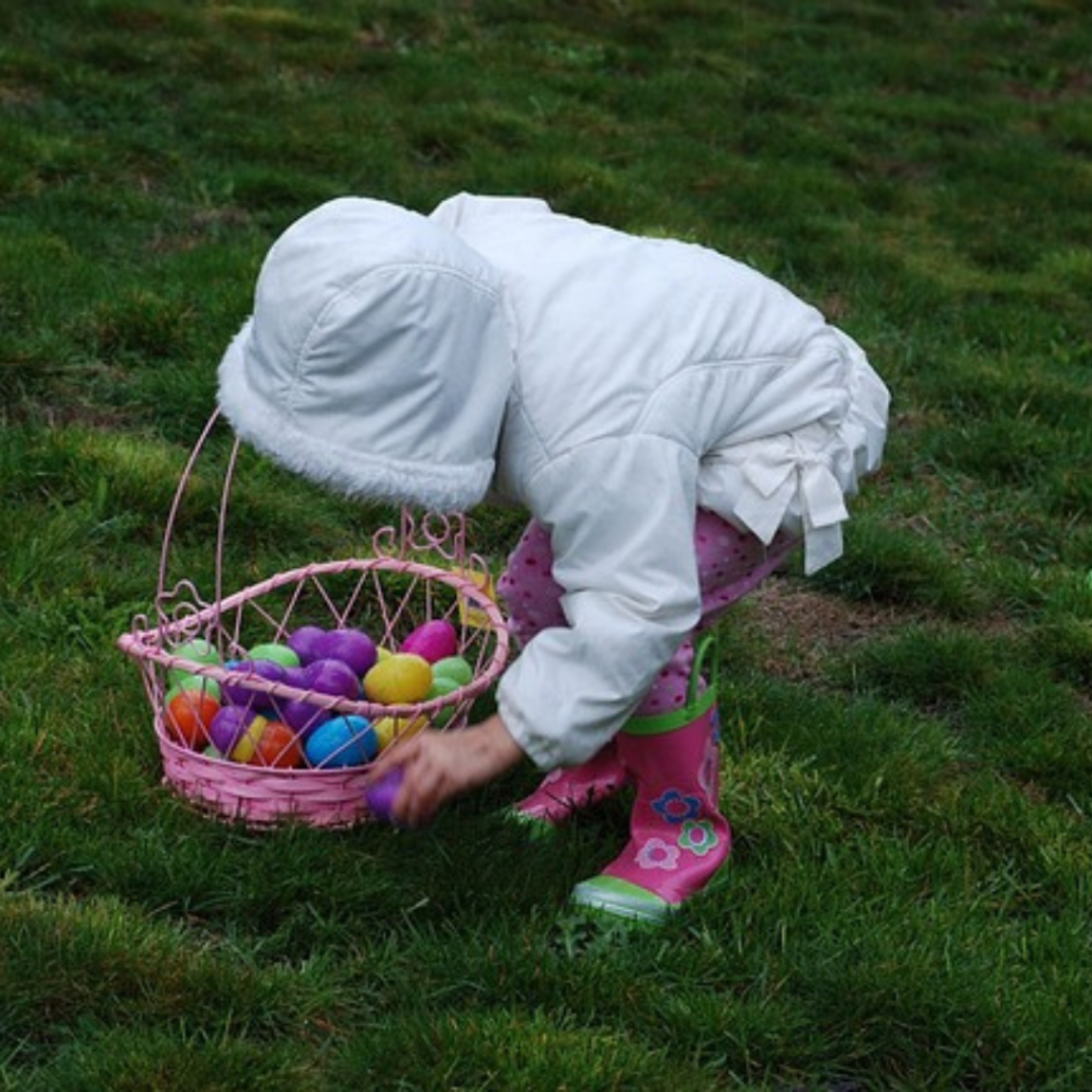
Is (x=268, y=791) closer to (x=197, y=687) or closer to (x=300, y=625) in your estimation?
(x=197, y=687)

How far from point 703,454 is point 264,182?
12.5 ft

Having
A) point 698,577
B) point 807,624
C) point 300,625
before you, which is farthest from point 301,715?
point 807,624

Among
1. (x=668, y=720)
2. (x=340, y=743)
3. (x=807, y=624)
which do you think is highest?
(x=668, y=720)

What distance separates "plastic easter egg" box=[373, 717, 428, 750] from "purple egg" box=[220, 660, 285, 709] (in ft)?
0.59

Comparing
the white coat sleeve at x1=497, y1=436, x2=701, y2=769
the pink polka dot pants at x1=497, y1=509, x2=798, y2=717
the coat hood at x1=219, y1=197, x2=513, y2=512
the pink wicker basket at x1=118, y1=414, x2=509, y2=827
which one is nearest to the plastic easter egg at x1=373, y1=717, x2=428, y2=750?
the pink wicker basket at x1=118, y1=414, x2=509, y2=827

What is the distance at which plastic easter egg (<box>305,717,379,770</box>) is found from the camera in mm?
3057

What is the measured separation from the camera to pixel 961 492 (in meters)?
4.83

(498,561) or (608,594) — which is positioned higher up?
(608,594)

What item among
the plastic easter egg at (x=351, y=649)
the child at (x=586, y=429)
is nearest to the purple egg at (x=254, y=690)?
the plastic easter egg at (x=351, y=649)

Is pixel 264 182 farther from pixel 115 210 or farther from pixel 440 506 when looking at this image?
pixel 440 506

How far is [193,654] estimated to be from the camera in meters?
3.27

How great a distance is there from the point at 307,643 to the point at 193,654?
0.83 feet

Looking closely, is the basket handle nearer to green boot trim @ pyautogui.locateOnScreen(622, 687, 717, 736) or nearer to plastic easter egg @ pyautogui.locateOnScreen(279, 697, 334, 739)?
plastic easter egg @ pyautogui.locateOnScreen(279, 697, 334, 739)

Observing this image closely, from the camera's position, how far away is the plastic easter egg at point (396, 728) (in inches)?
119
